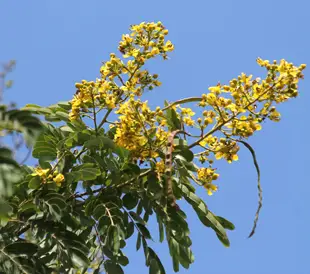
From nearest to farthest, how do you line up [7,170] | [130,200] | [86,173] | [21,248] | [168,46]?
[7,170], [21,248], [86,173], [130,200], [168,46]

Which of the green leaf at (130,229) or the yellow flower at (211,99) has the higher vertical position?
the yellow flower at (211,99)

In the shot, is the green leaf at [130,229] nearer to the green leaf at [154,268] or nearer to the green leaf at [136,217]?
the green leaf at [136,217]

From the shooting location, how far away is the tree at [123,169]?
246cm

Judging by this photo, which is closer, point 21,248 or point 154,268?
point 21,248

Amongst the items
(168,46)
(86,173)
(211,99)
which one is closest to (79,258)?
(86,173)

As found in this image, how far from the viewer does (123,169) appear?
2580 mm

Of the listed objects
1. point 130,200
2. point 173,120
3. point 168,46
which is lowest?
point 130,200

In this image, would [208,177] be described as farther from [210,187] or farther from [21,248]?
[21,248]

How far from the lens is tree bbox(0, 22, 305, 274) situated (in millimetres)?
2463

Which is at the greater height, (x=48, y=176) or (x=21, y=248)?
(x=48, y=176)

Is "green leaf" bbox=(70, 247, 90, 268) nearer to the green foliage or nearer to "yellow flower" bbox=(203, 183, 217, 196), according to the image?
the green foliage

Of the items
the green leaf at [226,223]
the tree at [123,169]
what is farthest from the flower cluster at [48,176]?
the green leaf at [226,223]

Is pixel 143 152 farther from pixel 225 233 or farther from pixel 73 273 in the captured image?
pixel 73 273

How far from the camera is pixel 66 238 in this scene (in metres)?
2.51
